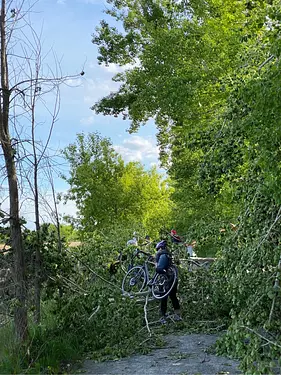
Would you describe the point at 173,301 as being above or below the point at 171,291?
below

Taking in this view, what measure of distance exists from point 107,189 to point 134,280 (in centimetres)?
1136

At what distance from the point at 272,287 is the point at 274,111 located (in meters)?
1.49

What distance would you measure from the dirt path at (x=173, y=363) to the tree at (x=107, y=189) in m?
11.8

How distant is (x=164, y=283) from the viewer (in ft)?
20.5

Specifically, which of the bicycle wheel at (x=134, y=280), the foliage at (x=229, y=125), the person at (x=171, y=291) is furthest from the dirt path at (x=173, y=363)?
the bicycle wheel at (x=134, y=280)

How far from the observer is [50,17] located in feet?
18.5

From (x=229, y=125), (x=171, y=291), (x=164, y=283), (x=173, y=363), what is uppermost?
(x=229, y=125)

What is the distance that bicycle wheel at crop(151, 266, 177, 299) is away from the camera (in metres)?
6.20

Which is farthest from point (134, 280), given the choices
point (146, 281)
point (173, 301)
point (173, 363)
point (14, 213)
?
point (14, 213)

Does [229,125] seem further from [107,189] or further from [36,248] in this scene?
[107,189]

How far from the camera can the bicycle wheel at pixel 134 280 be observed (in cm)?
704

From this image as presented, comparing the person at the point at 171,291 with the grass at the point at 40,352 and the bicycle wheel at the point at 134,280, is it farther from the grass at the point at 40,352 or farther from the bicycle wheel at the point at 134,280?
the grass at the point at 40,352

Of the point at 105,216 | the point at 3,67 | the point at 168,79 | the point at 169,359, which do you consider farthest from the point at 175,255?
the point at 105,216

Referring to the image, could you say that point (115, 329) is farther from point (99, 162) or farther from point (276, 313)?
point (99, 162)
